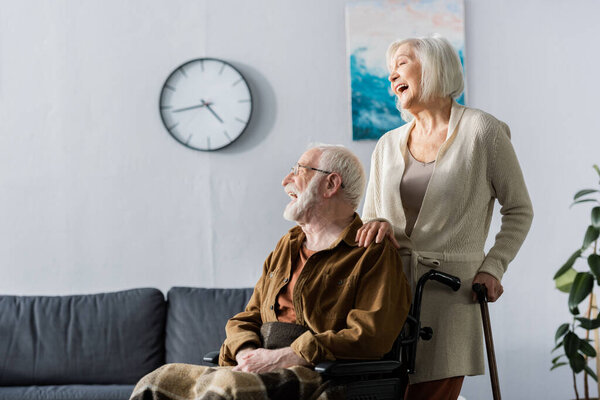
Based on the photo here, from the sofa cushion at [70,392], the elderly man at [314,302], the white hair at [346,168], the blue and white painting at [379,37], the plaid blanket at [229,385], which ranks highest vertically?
the blue and white painting at [379,37]

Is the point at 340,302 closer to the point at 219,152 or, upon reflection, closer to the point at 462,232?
the point at 462,232

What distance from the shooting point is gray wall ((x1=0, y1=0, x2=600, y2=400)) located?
3559 mm

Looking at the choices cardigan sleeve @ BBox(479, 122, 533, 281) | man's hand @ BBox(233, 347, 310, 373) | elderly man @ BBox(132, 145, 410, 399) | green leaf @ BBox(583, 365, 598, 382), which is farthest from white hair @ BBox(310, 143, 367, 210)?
green leaf @ BBox(583, 365, 598, 382)

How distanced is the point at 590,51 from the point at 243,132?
1.81m

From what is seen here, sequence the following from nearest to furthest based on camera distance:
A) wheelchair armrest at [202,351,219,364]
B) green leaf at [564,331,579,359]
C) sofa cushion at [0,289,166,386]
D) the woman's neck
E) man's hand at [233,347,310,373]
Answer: man's hand at [233,347,310,373], wheelchair armrest at [202,351,219,364], the woman's neck, sofa cushion at [0,289,166,386], green leaf at [564,331,579,359]

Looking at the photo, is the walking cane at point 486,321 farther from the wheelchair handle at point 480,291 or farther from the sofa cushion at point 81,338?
the sofa cushion at point 81,338

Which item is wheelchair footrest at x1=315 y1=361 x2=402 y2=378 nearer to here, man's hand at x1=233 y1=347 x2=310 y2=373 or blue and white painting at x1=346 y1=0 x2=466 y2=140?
man's hand at x1=233 y1=347 x2=310 y2=373

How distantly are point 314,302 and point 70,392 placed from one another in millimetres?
1550

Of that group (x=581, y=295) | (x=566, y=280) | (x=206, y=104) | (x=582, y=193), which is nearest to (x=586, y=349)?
(x=581, y=295)

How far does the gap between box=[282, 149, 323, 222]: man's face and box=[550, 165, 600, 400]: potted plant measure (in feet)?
5.64

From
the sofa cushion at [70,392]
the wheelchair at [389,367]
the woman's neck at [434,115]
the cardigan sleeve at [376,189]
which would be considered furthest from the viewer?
the sofa cushion at [70,392]

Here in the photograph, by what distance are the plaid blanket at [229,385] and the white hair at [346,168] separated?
1.85 feet

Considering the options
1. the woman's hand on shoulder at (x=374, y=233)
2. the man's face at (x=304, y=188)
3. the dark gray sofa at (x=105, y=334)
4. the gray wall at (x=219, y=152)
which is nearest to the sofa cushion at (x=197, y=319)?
the dark gray sofa at (x=105, y=334)

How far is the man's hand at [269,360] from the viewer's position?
1816mm
